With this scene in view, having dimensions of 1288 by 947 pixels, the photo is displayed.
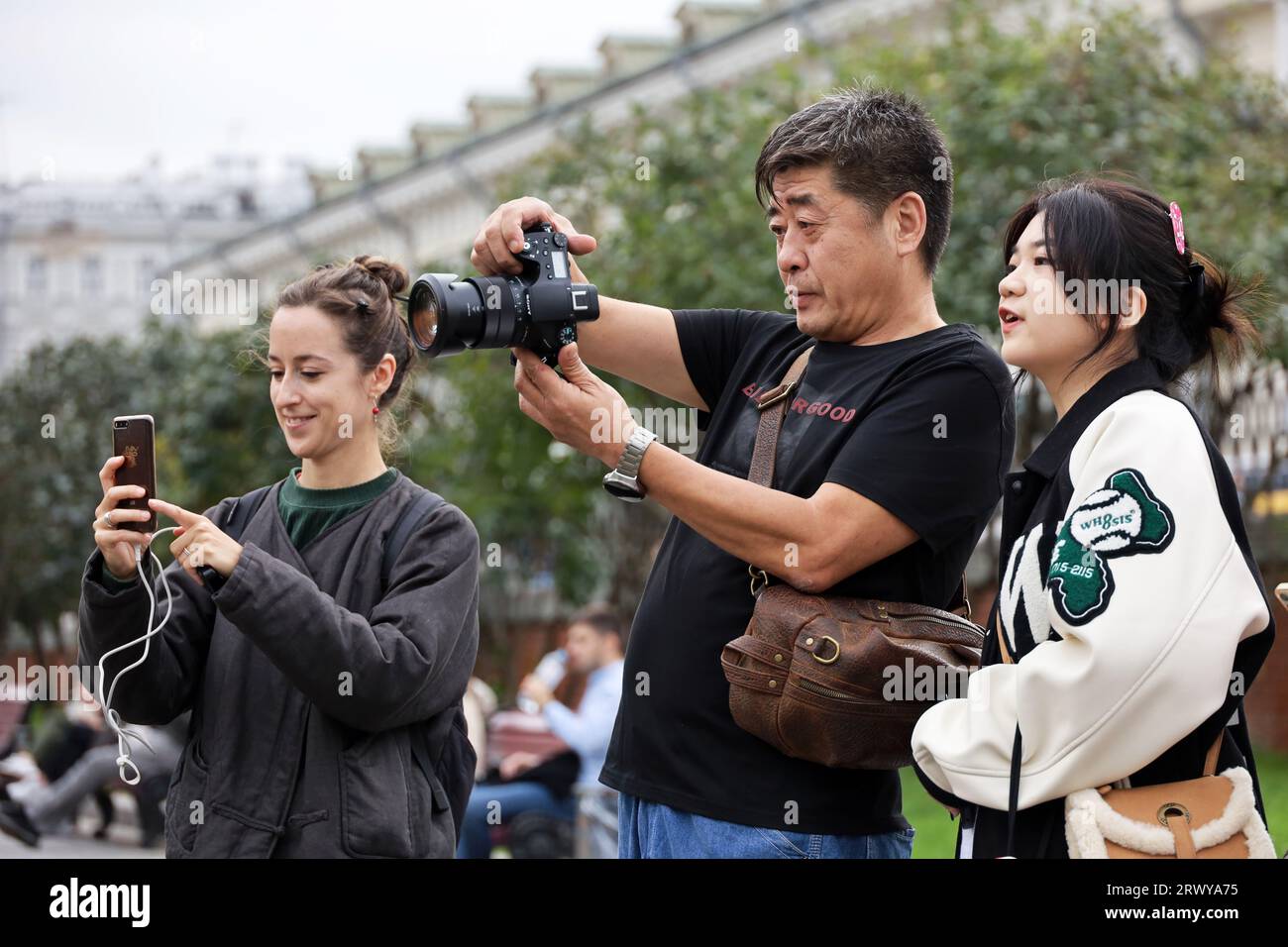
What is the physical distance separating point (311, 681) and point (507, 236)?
87 cm

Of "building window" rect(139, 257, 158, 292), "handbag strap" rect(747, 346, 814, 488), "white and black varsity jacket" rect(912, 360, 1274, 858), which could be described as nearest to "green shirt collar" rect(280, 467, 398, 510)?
"handbag strap" rect(747, 346, 814, 488)

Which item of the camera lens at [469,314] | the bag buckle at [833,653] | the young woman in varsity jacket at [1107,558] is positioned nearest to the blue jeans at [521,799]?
the camera lens at [469,314]

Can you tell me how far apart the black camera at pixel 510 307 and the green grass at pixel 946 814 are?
5366mm

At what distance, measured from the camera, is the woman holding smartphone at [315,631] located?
118 inches

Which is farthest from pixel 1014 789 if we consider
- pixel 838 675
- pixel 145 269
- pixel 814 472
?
pixel 145 269

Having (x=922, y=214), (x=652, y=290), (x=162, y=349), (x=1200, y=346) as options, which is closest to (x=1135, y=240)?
(x=1200, y=346)

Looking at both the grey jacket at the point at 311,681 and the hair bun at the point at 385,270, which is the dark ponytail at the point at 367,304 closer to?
the hair bun at the point at 385,270

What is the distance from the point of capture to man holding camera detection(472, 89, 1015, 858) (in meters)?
2.83

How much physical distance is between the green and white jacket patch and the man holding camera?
0.40 meters

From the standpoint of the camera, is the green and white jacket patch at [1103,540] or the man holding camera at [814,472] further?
the man holding camera at [814,472]

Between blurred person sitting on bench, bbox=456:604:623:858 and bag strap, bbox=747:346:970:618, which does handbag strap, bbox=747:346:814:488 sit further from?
blurred person sitting on bench, bbox=456:604:623:858

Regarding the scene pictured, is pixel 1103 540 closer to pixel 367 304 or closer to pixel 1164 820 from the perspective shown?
pixel 1164 820

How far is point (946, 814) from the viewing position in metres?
8.14

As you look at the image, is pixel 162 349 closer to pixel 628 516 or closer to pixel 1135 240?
pixel 628 516
